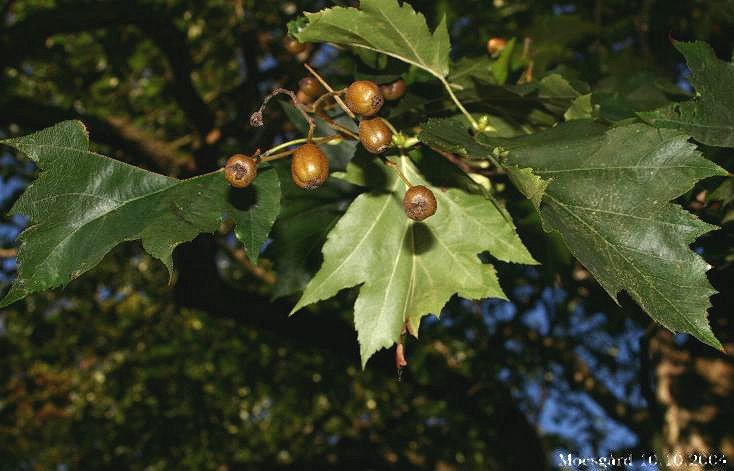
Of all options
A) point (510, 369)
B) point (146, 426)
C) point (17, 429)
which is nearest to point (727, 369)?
point (510, 369)

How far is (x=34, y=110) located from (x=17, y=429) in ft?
19.9

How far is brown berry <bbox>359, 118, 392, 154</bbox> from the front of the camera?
1.41 meters

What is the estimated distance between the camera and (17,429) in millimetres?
7711

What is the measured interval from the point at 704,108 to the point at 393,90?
78 cm

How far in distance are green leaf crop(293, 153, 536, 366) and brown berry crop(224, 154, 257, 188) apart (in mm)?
341

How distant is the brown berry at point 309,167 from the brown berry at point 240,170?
10 centimetres

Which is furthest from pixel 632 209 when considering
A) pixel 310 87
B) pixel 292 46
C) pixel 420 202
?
pixel 292 46

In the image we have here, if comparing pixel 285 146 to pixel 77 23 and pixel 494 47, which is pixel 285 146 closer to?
pixel 494 47

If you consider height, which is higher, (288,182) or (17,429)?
(288,182)

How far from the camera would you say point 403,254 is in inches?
67.6

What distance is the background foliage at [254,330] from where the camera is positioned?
136 inches

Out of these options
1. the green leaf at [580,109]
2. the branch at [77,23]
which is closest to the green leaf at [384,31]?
the green leaf at [580,109]

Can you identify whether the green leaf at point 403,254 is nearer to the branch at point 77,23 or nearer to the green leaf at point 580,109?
the green leaf at point 580,109

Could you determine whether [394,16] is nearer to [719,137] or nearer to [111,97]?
[719,137]
